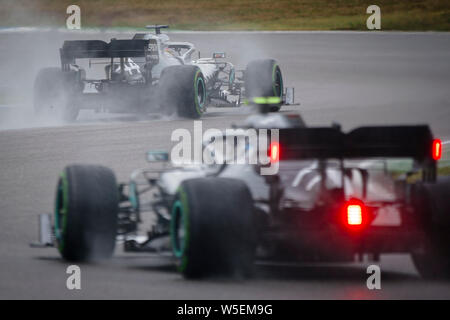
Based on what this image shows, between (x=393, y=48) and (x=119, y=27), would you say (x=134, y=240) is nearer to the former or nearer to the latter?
(x=393, y=48)

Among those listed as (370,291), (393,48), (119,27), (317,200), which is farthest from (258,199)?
(119,27)

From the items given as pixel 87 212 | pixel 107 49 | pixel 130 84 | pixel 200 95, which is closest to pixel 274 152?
pixel 87 212

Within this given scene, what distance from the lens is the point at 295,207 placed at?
9.27m

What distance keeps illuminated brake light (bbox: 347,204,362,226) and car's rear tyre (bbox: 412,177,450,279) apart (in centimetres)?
62

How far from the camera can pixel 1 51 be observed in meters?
42.6

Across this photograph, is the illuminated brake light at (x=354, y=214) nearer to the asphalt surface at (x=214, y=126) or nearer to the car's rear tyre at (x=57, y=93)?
the asphalt surface at (x=214, y=126)

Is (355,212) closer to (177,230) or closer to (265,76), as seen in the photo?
(177,230)

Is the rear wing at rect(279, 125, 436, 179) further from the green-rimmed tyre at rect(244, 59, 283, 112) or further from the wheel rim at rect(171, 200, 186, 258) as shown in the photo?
the green-rimmed tyre at rect(244, 59, 283, 112)

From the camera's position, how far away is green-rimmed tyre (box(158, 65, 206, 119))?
2414 cm

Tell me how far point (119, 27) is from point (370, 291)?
37.6 meters

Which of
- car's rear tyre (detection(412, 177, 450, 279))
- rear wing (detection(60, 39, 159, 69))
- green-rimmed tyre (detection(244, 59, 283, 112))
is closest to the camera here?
car's rear tyre (detection(412, 177, 450, 279))

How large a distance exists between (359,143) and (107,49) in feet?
53.1

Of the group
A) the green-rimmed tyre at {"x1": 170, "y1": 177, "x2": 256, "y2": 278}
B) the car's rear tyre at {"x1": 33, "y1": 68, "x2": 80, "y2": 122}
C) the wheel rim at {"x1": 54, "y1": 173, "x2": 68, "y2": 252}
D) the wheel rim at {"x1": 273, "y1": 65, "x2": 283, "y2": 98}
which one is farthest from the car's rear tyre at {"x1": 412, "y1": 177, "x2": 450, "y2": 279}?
the car's rear tyre at {"x1": 33, "y1": 68, "x2": 80, "y2": 122}

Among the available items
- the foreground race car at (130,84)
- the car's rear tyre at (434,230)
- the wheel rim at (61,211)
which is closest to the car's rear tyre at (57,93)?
the foreground race car at (130,84)
